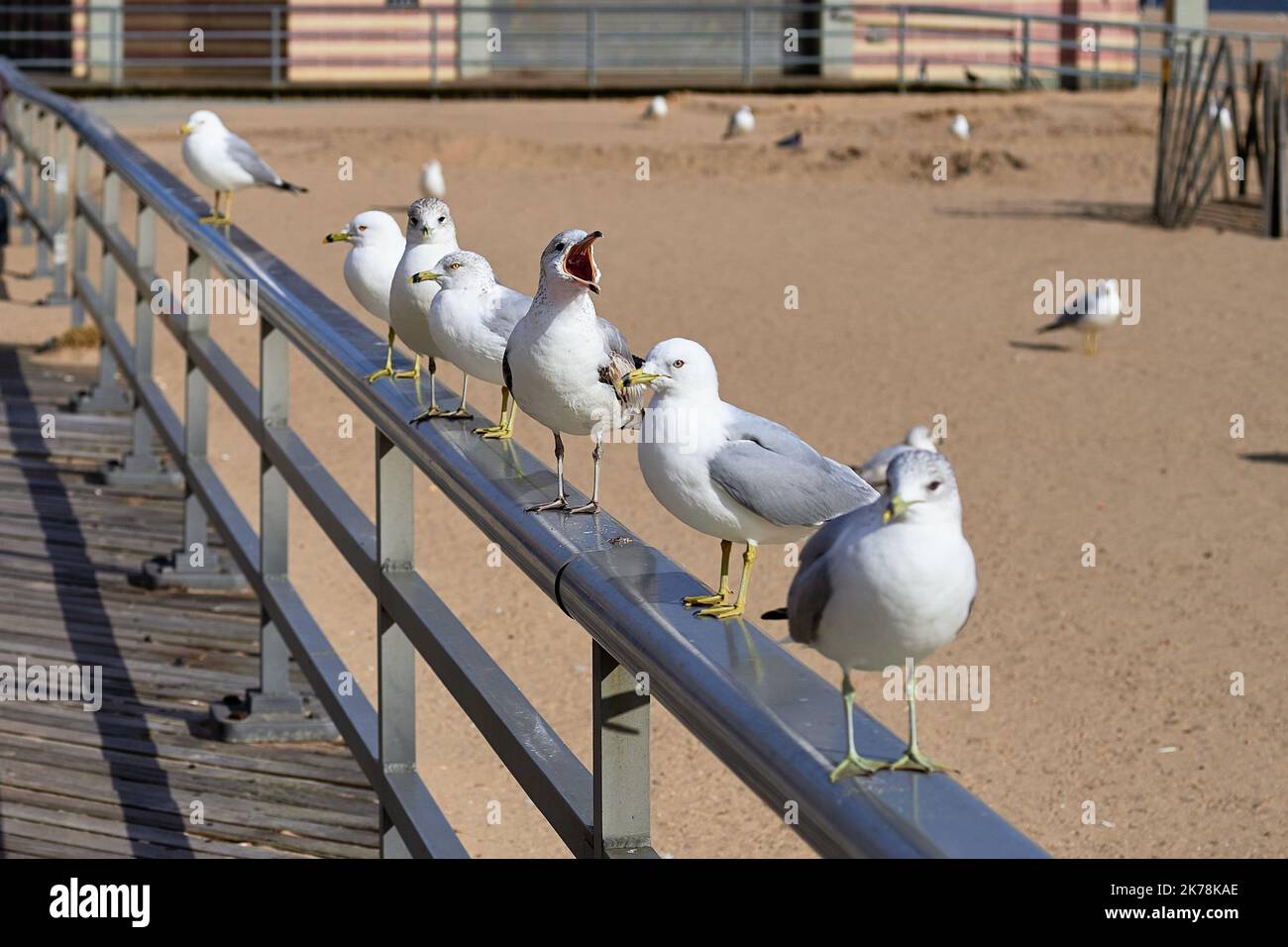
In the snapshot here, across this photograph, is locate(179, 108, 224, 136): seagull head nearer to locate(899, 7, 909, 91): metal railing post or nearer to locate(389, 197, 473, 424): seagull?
locate(389, 197, 473, 424): seagull

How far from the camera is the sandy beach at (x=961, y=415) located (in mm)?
5336

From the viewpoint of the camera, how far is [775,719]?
1.50 m

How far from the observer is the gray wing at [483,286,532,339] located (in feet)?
8.45

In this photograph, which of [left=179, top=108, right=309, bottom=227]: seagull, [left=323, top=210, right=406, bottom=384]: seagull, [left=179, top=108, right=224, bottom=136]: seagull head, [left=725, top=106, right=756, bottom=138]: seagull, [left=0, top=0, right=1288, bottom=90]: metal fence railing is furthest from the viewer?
[left=0, top=0, right=1288, bottom=90]: metal fence railing

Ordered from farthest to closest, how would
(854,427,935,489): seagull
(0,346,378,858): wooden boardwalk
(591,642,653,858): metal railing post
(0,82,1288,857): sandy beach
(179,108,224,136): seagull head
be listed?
(179,108,224,136): seagull head
(0,82,1288,857): sandy beach
(0,346,378,858): wooden boardwalk
(591,642,653,858): metal railing post
(854,427,935,489): seagull

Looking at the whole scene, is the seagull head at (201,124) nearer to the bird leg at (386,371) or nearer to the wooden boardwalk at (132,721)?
the wooden boardwalk at (132,721)

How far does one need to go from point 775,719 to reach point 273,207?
1431cm

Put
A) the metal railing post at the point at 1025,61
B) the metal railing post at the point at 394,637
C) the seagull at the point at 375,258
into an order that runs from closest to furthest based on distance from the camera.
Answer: the metal railing post at the point at 394,637
the seagull at the point at 375,258
the metal railing post at the point at 1025,61

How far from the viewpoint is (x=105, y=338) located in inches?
270

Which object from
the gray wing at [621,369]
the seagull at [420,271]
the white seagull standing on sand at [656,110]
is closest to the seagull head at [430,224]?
the seagull at [420,271]

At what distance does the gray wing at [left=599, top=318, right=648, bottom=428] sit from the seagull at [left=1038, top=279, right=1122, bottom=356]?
8753 millimetres

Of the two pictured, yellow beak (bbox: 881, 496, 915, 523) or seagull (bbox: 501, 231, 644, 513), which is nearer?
yellow beak (bbox: 881, 496, 915, 523)

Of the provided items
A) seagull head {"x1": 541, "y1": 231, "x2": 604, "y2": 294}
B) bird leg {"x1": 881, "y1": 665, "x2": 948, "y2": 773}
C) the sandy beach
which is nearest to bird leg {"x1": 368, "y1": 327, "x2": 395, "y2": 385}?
seagull head {"x1": 541, "y1": 231, "x2": 604, "y2": 294}
